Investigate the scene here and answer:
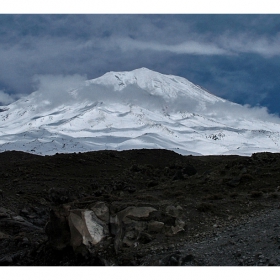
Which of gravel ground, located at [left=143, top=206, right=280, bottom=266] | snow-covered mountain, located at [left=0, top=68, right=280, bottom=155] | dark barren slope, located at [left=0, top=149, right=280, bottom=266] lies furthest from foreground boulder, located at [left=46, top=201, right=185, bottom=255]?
snow-covered mountain, located at [left=0, top=68, right=280, bottom=155]

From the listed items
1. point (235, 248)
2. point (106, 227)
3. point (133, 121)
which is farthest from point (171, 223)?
point (133, 121)

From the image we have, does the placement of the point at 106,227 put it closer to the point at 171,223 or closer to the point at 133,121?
the point at 171,223

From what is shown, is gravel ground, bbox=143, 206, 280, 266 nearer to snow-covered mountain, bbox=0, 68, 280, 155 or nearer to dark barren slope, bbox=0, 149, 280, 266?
dark barren slope, bbox=0, 149, 280, 266

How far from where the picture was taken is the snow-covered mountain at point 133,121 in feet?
277

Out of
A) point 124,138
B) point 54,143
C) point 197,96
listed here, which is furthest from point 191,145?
point 197,96

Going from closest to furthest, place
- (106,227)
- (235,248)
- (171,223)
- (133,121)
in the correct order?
(235,248)
(106,227)
(171,223)
(133,121)

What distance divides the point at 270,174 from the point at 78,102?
402 ft

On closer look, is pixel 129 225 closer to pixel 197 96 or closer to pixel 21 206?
pixel 21 206

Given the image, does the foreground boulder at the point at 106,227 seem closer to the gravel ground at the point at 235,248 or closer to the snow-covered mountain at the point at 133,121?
the gravel ground at the point at 235,248

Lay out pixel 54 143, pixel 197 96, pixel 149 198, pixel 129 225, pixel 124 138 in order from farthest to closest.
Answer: pixel 197 96 → pixel 124 138 → pixel 54 143 → pixel 149 198 → pixel 129 225

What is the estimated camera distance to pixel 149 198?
11656 millimetres

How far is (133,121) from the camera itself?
4240 inches

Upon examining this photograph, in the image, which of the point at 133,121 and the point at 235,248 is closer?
the point at 235,248

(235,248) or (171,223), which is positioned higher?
(171,223)
